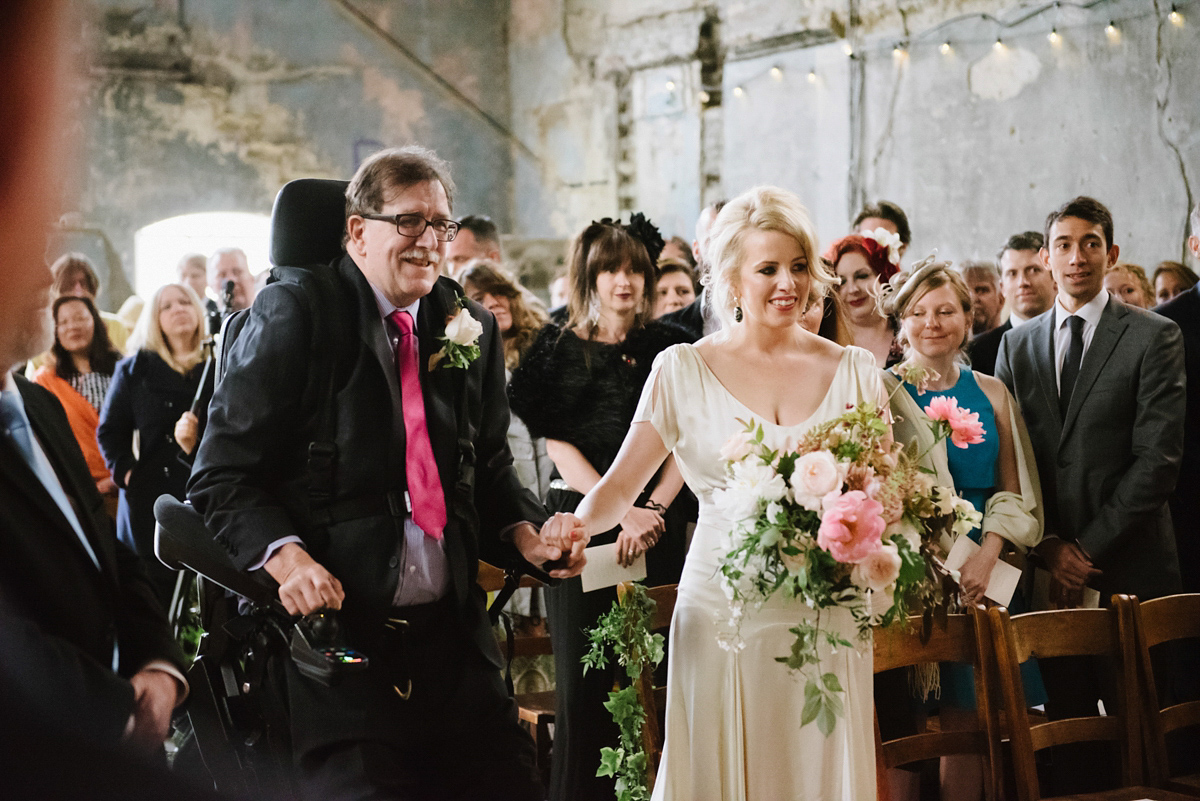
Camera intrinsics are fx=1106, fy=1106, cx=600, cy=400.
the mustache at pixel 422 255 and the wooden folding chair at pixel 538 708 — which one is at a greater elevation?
the mustache at pixel 422 255

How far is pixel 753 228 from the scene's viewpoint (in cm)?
271

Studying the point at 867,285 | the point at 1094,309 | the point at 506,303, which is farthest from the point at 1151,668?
the point at 506,303

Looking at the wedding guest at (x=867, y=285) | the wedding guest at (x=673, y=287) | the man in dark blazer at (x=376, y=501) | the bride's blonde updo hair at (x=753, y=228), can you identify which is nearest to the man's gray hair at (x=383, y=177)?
the man in dark blazer at (x=376, y=501)

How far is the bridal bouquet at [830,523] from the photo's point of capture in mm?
2072

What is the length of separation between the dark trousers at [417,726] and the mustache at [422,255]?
2.30 ft

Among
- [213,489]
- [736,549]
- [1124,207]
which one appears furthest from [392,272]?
[1124,207]

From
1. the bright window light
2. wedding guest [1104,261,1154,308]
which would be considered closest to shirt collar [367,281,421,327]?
wedding guest [1104,261,1154,308]

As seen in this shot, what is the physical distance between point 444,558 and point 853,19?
8.51m

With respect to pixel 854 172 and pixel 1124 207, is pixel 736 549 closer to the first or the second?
pixel 1124 207

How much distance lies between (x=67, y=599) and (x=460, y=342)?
1.71 meters

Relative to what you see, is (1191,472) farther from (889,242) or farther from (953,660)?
(953,660)

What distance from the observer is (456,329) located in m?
2.24

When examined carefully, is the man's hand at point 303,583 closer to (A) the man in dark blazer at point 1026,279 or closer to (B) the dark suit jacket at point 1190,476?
(B) the dark suit jacket at point 1190,476

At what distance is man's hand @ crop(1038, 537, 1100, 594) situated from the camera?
388 centimetres
